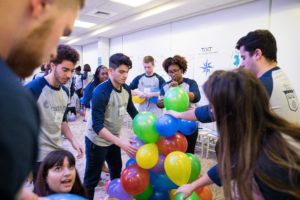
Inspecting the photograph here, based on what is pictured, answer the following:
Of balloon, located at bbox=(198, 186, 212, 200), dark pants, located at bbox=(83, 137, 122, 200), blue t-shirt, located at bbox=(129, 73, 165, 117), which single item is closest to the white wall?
blue t-shirt, located at bbox=(129, 73, 165, 117)

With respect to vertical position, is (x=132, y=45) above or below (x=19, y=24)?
above

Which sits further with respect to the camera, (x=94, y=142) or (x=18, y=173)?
(x=94, y=142)

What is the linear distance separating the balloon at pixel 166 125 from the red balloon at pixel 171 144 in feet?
0.27

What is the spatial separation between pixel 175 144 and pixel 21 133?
1461 mm

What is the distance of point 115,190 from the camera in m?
1.83

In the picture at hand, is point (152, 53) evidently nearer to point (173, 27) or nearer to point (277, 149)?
point (173, 27)

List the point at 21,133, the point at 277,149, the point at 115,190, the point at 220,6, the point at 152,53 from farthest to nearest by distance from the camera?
the point at 152,53, the point at 220,6, the point at 115,190, the point at 277,149, the point at 21,133

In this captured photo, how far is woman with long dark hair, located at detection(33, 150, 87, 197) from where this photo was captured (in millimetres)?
1365

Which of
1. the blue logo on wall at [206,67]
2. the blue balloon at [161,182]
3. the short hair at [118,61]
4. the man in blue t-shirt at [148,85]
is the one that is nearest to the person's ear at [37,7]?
the short hair at [118,61]

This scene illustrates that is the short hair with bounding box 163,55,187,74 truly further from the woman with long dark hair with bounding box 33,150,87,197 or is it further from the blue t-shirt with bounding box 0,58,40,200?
the blue t-shirt with bounding box 0,58,40,200

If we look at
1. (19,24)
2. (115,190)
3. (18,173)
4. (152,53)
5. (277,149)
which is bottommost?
(115,190)

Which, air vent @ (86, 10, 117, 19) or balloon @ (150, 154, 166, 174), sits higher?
air vent @ (86, 10, 117, 19)

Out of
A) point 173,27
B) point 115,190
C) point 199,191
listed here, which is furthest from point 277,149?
point 173,27

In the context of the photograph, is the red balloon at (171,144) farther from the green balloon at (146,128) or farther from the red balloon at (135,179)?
the red balloon at (135,179)
